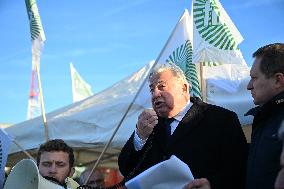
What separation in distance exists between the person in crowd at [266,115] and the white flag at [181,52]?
7.27 ft

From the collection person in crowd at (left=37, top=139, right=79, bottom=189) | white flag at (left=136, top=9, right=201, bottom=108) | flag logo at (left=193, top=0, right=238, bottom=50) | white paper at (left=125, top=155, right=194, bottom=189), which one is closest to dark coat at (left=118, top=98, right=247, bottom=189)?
white paper at (left=125, top=155, right=194, bottom=189)

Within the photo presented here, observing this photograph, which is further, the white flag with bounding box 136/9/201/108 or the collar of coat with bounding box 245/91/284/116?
the white flag with bounding box 136/9/201/108

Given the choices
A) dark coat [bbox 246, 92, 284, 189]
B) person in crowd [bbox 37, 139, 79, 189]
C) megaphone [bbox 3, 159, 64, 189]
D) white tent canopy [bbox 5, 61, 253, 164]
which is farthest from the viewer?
white tent canopy [bbox 5, 61, 253, 164]

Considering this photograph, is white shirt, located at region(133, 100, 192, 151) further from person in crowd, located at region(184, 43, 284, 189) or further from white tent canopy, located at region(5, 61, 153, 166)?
white tent canopy, located at region(5, 61, 153, 166)

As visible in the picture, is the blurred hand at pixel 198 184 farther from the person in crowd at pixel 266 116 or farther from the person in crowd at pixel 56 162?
the person in crowd at pixel 56 162

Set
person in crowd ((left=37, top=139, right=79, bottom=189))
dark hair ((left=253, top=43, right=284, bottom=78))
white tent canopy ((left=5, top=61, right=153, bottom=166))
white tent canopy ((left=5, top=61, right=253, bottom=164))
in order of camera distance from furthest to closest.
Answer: white tent canopy ((left=5, top=61, right=153, bottom=166))
white tent canopy ((left=5, top=61, right=253, bottom=164))
person in crowd ((left=37, top=139, right=79, bottom=189))
dark hair ((left=253, top=43, right=284, bottom=78))

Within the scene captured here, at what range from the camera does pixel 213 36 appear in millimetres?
4508

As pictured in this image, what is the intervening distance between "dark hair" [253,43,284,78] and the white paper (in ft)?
A: 2.00

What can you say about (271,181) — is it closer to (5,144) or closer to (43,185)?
(43,185)

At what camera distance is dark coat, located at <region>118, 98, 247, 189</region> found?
2.09m

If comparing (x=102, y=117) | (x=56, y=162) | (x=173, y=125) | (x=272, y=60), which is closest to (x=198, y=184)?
(x=173, y=125)

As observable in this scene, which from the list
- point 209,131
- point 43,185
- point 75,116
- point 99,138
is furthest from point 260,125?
point 75,116

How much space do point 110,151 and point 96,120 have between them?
0.64m

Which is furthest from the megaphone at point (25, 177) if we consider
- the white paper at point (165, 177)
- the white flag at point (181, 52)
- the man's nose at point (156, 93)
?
the white flag at point (181, 52)
